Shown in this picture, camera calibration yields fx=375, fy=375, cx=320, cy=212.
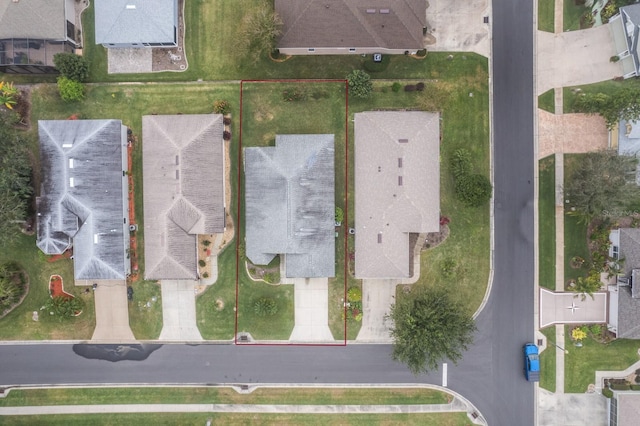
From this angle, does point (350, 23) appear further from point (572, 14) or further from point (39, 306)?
point (39, 306)

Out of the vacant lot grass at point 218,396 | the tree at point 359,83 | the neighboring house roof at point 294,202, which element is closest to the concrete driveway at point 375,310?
the neighboring house roof at point 294,202

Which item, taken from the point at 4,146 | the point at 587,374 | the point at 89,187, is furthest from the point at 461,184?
the point at 4,146

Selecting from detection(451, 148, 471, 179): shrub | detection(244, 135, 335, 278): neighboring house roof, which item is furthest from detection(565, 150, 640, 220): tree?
detection(244, 135, 335, 278): neighboring house roof

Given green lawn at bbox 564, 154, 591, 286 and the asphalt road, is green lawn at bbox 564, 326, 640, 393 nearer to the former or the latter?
the asphalt road

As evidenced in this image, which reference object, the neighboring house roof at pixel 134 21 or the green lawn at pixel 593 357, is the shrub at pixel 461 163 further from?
the neighboring house roof at pixel 134 21

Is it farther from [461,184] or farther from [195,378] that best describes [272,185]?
[195,378]

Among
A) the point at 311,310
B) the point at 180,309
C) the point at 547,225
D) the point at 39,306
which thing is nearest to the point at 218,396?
the point at 180,309
